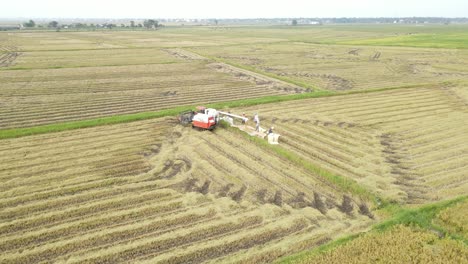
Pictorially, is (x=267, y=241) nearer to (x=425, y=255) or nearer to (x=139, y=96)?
(x=425, y=255)

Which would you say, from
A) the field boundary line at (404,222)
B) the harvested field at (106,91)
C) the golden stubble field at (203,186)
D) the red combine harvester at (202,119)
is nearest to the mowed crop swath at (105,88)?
the harvested field at (106,91)

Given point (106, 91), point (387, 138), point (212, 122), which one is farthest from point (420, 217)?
point (106, 91)

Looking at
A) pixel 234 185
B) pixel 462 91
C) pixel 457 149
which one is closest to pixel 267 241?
pixel 234 185

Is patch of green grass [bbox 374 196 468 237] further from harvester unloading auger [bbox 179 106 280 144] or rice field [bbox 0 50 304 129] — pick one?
rice field [bbox 0 50 304 129]

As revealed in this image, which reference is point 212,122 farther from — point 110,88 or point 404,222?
point 110,88

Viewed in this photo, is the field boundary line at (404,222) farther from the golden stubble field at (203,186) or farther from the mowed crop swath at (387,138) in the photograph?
the mowed crop swath at (387,138)

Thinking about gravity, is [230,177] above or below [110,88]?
below
